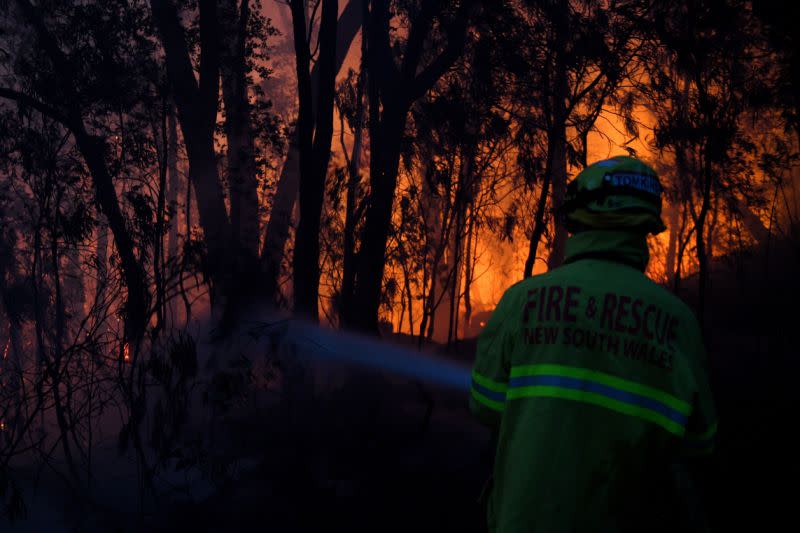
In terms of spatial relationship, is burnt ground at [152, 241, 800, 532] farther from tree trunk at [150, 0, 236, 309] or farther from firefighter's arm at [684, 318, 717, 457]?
tree trunk at [150, 0, 236, 309]

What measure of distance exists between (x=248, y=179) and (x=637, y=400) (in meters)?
11.6

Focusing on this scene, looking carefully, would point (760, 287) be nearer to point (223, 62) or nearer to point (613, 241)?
point (223, 62)

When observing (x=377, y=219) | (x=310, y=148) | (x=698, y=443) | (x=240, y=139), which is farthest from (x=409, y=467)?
(x=240, y=139)

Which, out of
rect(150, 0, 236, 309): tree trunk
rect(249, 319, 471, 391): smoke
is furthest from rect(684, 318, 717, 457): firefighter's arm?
rect(150, 0, 236, 309): tree trunk

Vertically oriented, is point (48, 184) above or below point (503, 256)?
below

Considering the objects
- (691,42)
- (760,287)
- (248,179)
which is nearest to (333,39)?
(248,179)

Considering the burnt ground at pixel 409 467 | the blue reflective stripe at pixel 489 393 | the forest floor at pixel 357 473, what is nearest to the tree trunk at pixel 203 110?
the forest floor at pixel 357 473

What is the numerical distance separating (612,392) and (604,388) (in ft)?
0.08

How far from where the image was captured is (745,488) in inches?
248

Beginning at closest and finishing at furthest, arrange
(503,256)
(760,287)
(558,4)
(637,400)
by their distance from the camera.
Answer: (637,400), (558,4), (760,287), (503,256)

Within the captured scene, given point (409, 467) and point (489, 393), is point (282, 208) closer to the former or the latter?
point (409, 467)

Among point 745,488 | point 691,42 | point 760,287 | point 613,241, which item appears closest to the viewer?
point 613,241

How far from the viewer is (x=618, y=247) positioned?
6.35 ft

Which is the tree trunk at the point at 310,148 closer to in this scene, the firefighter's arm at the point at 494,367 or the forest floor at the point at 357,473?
the forest floor at the point at 357,473
